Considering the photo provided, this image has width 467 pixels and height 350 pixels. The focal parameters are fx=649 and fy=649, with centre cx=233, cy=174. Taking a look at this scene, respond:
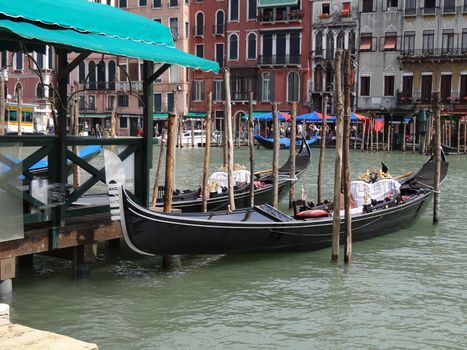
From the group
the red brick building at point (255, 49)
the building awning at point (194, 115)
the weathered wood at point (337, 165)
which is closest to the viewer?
the weathered wood at point (337, 165)

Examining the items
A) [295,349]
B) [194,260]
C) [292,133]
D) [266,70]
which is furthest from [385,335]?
[266,70]

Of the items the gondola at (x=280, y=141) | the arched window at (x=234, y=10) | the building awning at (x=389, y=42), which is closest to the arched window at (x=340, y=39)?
the building awning at (x=389, y=42)

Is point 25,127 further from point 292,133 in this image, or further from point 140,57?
point 140,57

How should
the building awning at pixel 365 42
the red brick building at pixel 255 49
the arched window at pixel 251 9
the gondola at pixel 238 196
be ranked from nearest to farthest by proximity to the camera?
the gondola at pixel 238 196 → the building awning at pixel 365 42 → the red brick building at pixel 255 49 → the arched window at pixel 251 9

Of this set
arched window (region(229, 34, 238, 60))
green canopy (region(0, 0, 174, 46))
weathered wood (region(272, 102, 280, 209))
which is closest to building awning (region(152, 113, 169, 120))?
arched window (region(229, 34, 238, 60))

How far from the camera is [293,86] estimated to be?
1362 inches

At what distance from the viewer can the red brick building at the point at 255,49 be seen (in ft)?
112

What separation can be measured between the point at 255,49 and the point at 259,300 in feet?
100

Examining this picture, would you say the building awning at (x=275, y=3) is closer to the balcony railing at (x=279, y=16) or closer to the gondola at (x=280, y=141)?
the balcony railing at (x=279, y=16)

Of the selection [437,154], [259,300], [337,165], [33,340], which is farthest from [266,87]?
[33,340]

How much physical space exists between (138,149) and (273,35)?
29651 mm

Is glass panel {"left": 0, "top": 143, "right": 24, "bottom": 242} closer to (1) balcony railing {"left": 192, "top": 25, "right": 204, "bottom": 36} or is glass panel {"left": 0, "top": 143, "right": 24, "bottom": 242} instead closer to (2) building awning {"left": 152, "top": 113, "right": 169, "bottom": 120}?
(2) building awning {"left": 152, "top": 113, "right": 169, "bottom": 120}

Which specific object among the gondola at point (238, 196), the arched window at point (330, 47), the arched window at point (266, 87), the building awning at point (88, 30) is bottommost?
the gondola at point (238, 196)

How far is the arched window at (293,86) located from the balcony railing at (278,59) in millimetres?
700
